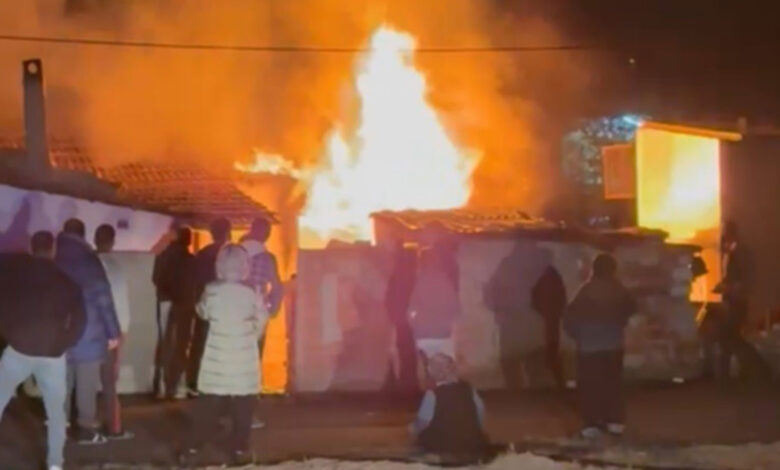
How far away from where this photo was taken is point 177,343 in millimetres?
14125

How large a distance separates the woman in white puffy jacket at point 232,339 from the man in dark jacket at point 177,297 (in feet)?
10.7

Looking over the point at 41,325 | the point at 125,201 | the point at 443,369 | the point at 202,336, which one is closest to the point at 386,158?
the point at 125,201

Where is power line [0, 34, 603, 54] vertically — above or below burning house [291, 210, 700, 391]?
above

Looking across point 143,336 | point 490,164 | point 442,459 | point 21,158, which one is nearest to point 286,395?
point 143,336

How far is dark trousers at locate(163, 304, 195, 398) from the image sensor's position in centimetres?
1403

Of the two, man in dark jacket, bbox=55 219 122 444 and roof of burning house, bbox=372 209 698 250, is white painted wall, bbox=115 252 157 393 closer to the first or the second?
man in dark jacket, bbox=55 219 122 444

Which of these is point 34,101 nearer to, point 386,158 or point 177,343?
point 177,343

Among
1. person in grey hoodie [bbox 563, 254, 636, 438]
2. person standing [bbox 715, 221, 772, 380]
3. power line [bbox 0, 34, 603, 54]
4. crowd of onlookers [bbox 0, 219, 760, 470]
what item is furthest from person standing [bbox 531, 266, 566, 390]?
power line [bbox 0, 34, 603, 54]

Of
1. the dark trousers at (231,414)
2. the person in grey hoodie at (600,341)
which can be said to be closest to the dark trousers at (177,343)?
the dark trousers at (231,414)

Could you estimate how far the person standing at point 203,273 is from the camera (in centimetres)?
1297

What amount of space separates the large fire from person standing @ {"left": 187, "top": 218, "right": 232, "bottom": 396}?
13540 millimetres

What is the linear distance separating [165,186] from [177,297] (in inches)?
476

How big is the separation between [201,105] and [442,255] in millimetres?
15710

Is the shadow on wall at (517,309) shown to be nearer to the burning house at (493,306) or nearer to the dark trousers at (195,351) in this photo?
the burning house at (493,306)
